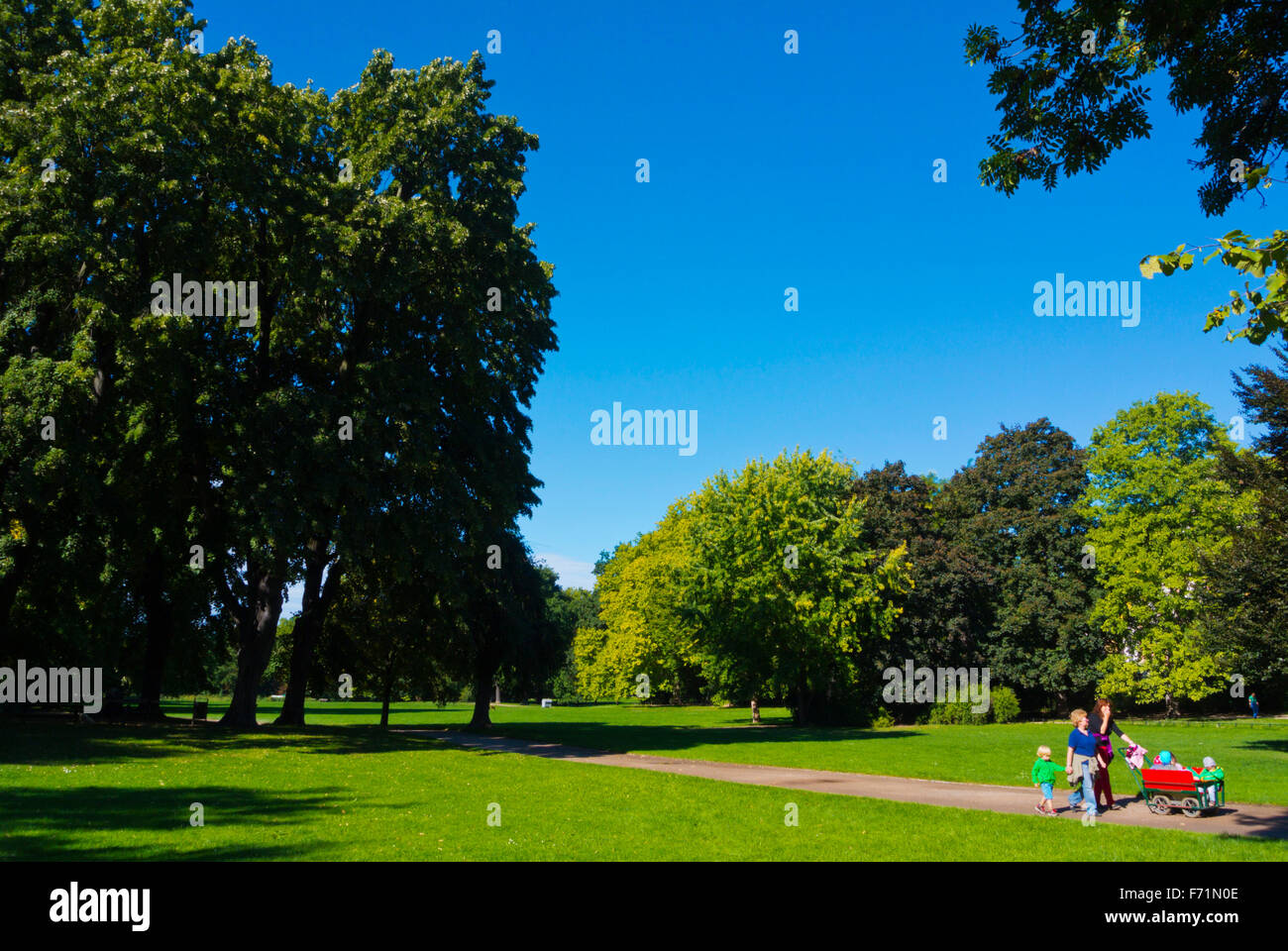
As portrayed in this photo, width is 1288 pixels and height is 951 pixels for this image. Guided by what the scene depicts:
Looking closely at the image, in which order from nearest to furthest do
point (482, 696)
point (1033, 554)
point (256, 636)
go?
1. point (256, 636)
2. point (482, 696)
3. point (1033, 554)

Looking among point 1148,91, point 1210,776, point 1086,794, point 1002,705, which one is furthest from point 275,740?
point 1002,705

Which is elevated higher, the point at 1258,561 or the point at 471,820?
the point at 1258,561

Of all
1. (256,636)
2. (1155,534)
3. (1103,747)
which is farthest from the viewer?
(1155,534)

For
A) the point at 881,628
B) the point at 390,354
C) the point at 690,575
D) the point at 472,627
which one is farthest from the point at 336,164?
the point at 881,628

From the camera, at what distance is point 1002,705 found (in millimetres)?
45000

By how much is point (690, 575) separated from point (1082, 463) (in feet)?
84.7

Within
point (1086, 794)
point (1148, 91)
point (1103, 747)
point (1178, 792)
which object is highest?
point (1148, 91)

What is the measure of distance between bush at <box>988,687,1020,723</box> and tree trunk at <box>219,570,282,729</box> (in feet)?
119

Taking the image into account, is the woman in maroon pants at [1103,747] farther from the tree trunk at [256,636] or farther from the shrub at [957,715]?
the shrub at [957,715]

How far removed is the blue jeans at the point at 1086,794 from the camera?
11.9 meters

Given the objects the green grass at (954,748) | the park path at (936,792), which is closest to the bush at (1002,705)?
the green grass at (954,748)

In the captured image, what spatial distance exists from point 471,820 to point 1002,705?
40995 mm

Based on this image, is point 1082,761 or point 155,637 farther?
point 155,637

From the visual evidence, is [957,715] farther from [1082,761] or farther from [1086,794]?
[1086,794]
